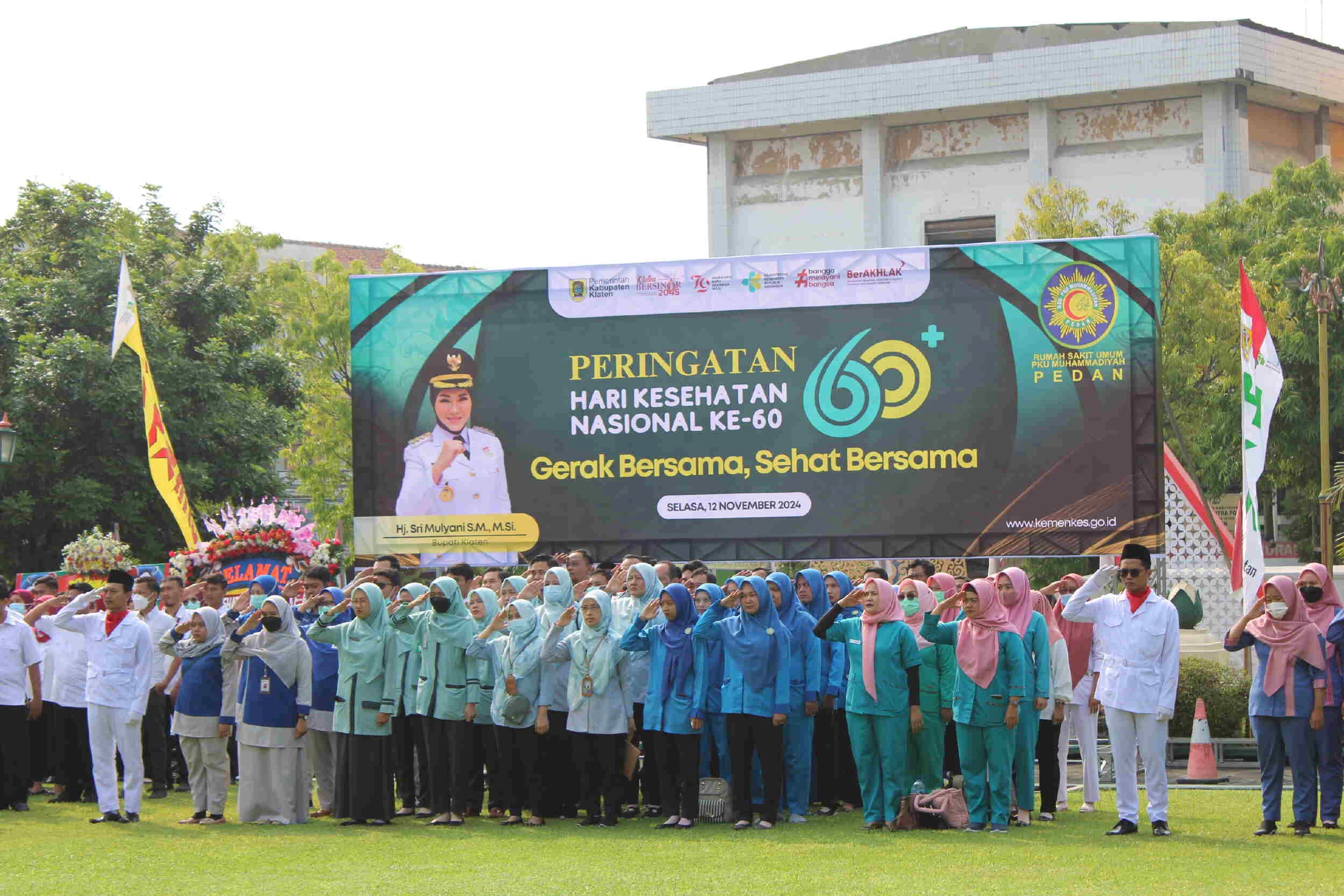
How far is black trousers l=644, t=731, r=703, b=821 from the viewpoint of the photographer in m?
9.97

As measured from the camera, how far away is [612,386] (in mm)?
15727

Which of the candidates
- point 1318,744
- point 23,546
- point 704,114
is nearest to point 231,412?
point 23,546

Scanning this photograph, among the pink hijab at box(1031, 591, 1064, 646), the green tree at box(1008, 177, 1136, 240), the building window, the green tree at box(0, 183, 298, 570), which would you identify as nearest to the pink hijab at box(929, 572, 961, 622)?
the pink hijab at box(1031, 591, 1064, 646)

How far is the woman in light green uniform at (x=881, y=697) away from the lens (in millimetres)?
9617

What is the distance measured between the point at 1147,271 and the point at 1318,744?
6.12m

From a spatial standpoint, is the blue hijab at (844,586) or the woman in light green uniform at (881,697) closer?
the woman in light green uniform at (881,697)

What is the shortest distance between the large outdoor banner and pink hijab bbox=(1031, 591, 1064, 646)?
4.31m

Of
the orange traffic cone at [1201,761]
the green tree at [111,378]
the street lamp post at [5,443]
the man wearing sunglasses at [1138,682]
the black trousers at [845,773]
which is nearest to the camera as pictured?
the man wearing sunglasses at [1138,682]

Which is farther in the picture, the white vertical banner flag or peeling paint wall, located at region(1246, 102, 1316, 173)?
peeling paint wall, located at region(1246, 102, 1316, 173)

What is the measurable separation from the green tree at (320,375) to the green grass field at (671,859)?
20.1 metres

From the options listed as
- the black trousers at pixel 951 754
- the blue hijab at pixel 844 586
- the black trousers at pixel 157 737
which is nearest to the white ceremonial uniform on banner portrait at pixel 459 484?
the black trousers at pixel 157 737

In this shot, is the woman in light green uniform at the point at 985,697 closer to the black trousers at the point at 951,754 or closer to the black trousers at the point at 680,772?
the black trousers at the point at 951,754

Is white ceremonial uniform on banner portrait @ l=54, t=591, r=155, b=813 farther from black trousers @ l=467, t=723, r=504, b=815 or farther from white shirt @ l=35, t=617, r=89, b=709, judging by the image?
black trousers @ l=467, t=723, r=504, b=815

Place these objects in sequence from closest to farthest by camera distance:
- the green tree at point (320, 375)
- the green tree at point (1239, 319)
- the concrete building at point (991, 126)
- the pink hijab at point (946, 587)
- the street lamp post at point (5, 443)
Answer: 1. the pink hijab at point (946, 587)
2. the street lamp post at point (5, 443)
3. the green tree at point (1239, 319)
4. the green tree at point (320, 375)
5. the concrete building at point (991, 126)
